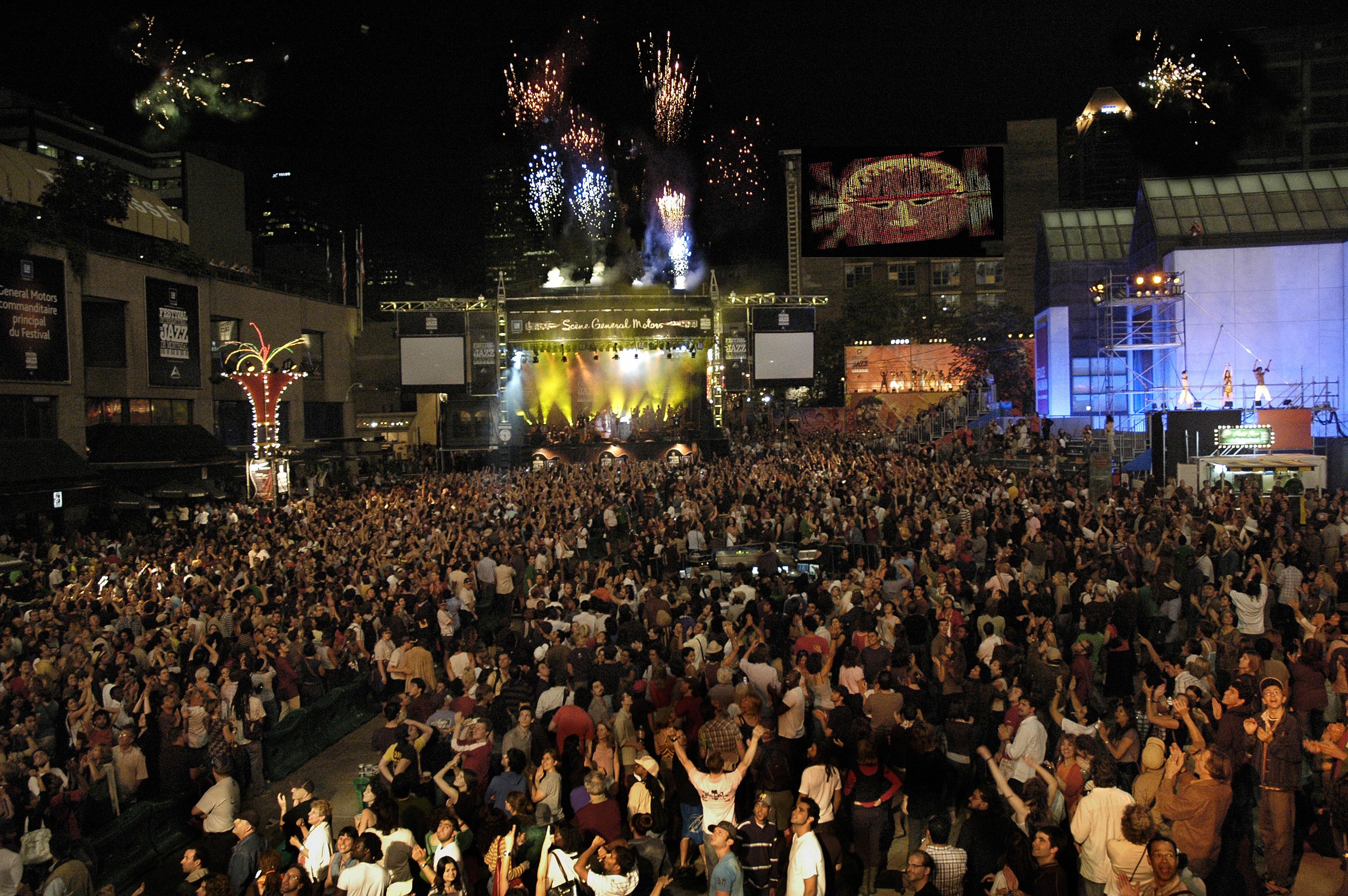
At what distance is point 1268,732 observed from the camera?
5.73 meters

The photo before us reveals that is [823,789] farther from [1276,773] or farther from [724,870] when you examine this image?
[1276,773]

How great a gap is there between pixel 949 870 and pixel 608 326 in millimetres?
29334

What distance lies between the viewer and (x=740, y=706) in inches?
274

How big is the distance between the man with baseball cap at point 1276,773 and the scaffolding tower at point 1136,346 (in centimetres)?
2145

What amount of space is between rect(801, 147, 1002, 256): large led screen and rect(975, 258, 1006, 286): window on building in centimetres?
558

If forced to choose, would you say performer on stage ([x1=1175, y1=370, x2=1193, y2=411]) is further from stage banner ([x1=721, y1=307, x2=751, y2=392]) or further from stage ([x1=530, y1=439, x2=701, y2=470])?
stage ([x1=530, y1=439, x2=701, y2=470])

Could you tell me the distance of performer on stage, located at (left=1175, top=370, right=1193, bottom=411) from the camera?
79.2 ft

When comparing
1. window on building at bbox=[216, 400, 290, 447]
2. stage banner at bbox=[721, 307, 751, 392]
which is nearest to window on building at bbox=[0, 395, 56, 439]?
window on building at bbox=[216, 400, 290, 447]

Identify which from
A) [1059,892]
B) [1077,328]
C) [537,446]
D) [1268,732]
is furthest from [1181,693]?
[537,446]

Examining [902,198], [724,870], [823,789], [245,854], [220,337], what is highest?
[902,198]

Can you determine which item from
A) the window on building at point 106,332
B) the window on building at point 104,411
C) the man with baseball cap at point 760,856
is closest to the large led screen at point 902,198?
the window on building at point 106,332

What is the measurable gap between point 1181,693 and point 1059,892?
2.15 meters

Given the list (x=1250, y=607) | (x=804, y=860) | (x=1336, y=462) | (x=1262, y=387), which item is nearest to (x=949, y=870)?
(x=804, y=860)

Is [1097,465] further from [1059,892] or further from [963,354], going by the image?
[963,354]
